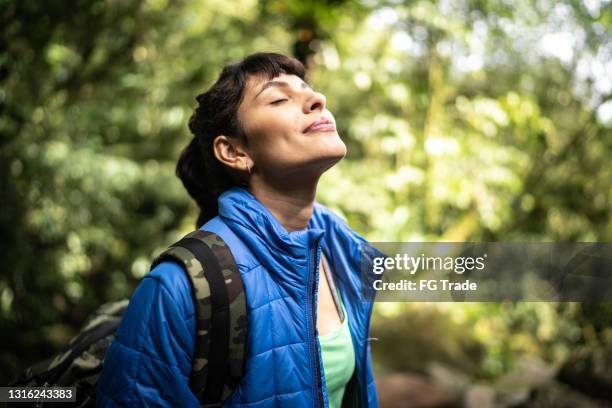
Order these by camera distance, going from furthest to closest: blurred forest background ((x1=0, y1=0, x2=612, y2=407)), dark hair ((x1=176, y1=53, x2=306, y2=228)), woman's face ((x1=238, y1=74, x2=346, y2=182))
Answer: blurred forest background ((x1=0, y1=0, x2=612, y2=407))
dark hair ((x1=176, y1=53, x2=306, y2=228))
woman's face ((x1=238, y1=74, x2=346, y2=182))

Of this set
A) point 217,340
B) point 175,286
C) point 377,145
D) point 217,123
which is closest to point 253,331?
point 217,340

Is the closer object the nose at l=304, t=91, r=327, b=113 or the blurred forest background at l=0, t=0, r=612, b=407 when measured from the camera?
the nose at l=304, t=91, r=327, b=113

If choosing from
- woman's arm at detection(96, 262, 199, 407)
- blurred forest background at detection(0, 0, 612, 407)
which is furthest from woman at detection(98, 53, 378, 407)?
blurred forest background at detection(0, 0, 612, 407)

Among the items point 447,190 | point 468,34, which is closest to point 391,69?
point 468,34

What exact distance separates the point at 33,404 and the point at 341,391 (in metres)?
0.97

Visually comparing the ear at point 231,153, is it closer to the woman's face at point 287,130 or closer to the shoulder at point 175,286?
the woman's face at point 287,130

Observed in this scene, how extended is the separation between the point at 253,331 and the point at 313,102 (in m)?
0.73

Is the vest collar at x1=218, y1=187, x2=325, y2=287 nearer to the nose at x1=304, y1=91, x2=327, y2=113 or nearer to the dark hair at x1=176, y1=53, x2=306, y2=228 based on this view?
the dark hair at x1=176, y1=53, x2=306, y2=228

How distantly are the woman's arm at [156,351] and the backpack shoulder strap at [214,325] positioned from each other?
0.02 m

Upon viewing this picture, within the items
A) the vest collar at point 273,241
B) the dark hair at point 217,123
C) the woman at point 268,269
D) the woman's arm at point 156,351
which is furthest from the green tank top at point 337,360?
the dark hair at point 217,123

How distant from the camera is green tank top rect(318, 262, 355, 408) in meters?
1.49

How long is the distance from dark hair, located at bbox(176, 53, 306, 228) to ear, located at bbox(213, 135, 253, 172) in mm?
25

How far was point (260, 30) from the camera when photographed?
212 inches

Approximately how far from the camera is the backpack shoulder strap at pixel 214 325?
3.92 ft
